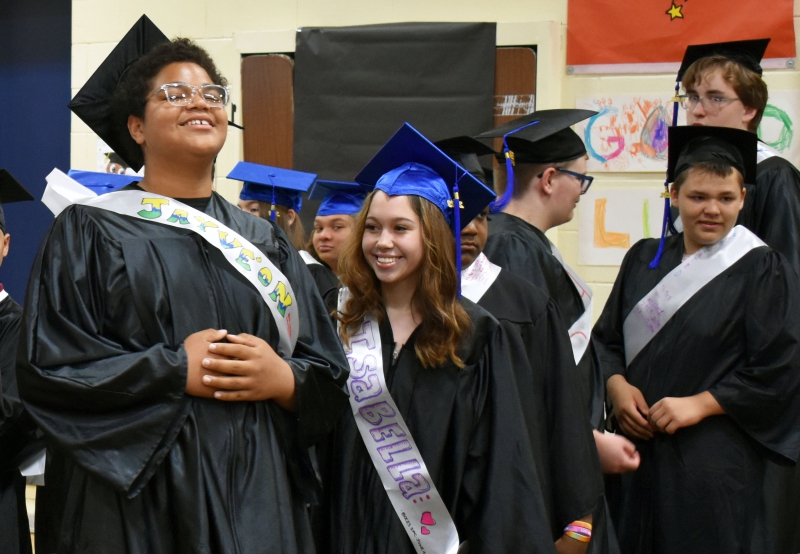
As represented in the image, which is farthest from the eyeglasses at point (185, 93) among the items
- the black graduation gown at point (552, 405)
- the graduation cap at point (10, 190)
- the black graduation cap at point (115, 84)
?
the graduation cap at point (10, 190)

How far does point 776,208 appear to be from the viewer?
3.42 m

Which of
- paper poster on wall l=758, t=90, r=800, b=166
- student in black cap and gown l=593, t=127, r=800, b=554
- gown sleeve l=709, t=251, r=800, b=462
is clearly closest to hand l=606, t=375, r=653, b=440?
student in black cap and gown l=593, t=127, r=800, b=554

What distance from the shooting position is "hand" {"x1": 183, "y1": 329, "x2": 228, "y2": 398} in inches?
73.4

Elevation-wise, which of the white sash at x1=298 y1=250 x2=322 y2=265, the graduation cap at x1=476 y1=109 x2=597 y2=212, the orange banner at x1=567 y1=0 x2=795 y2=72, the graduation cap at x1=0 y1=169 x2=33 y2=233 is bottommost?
the white sash at x1=298 y1=250 x2=322 y2=265

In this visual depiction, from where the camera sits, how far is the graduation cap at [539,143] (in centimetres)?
310

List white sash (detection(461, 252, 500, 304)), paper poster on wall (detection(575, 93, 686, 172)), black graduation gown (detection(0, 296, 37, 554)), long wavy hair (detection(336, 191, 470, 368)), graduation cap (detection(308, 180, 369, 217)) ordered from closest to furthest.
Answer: long wavy hair (detection(336, 191, 470, 368)) < white sash (detection(461, 252, 500, 304)) < black graduation gown (detection(0, 296, 37, 554)) < graduation cap (detection(308, 180, 369, 217)) < paper poster on wall (detection(575, 93, 686, 172))

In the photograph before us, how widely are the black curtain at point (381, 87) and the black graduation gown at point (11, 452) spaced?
2.83 m

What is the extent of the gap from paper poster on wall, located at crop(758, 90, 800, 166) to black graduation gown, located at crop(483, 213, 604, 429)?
2203 mm

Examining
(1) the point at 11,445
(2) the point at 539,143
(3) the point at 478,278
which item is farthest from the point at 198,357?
(2) the point at 539,143

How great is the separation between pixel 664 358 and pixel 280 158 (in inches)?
125

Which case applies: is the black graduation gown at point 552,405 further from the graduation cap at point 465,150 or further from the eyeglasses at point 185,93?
the eyeglasses at point 185,93

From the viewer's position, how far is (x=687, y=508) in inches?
120

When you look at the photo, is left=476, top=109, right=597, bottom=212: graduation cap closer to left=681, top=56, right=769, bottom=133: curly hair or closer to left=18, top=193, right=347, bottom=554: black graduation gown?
left=681, top=56, right=769, bottom=133: curly hair

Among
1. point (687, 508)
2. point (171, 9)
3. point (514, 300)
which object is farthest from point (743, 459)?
point (171, 9)
